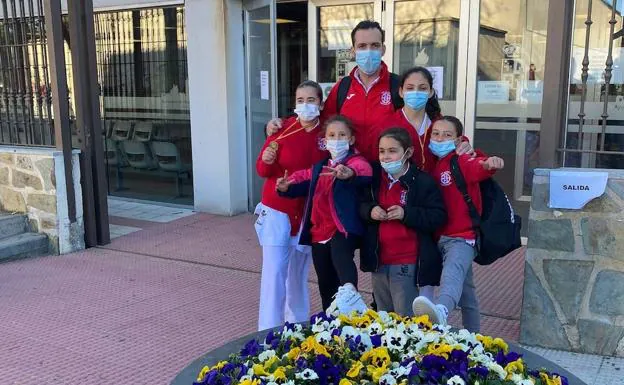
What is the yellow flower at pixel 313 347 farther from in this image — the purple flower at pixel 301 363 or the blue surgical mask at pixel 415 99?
the blue surgical mask at pixel 415 99

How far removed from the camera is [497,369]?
2.00 meters

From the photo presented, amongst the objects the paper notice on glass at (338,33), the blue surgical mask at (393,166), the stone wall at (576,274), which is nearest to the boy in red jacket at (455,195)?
the blue surgical mask at (393,166)

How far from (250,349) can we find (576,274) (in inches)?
93.9

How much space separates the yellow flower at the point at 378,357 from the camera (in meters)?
2.09

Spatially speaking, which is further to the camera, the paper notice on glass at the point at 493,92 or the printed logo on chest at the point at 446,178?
the paper notice on glass at the point at 493,92

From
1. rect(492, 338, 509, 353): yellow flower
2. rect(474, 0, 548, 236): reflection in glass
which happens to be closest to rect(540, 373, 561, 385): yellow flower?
rect(492, 338, 509, 353): yellow flower

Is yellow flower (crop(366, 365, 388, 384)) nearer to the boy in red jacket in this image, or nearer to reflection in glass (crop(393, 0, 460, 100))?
the boy in red jacket

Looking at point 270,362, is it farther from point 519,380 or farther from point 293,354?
point 519,380

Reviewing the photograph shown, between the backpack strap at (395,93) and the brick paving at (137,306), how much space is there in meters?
1.86

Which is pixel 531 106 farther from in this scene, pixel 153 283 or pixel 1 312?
pixel 1 312

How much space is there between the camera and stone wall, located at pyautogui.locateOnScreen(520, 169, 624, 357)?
3617 mm

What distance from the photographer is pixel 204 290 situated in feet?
16.9

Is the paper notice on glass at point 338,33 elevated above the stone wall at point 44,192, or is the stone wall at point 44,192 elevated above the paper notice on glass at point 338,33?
the paper notice on glass at point 338,33

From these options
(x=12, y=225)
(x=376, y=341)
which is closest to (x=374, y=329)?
(x=376, y=341)
